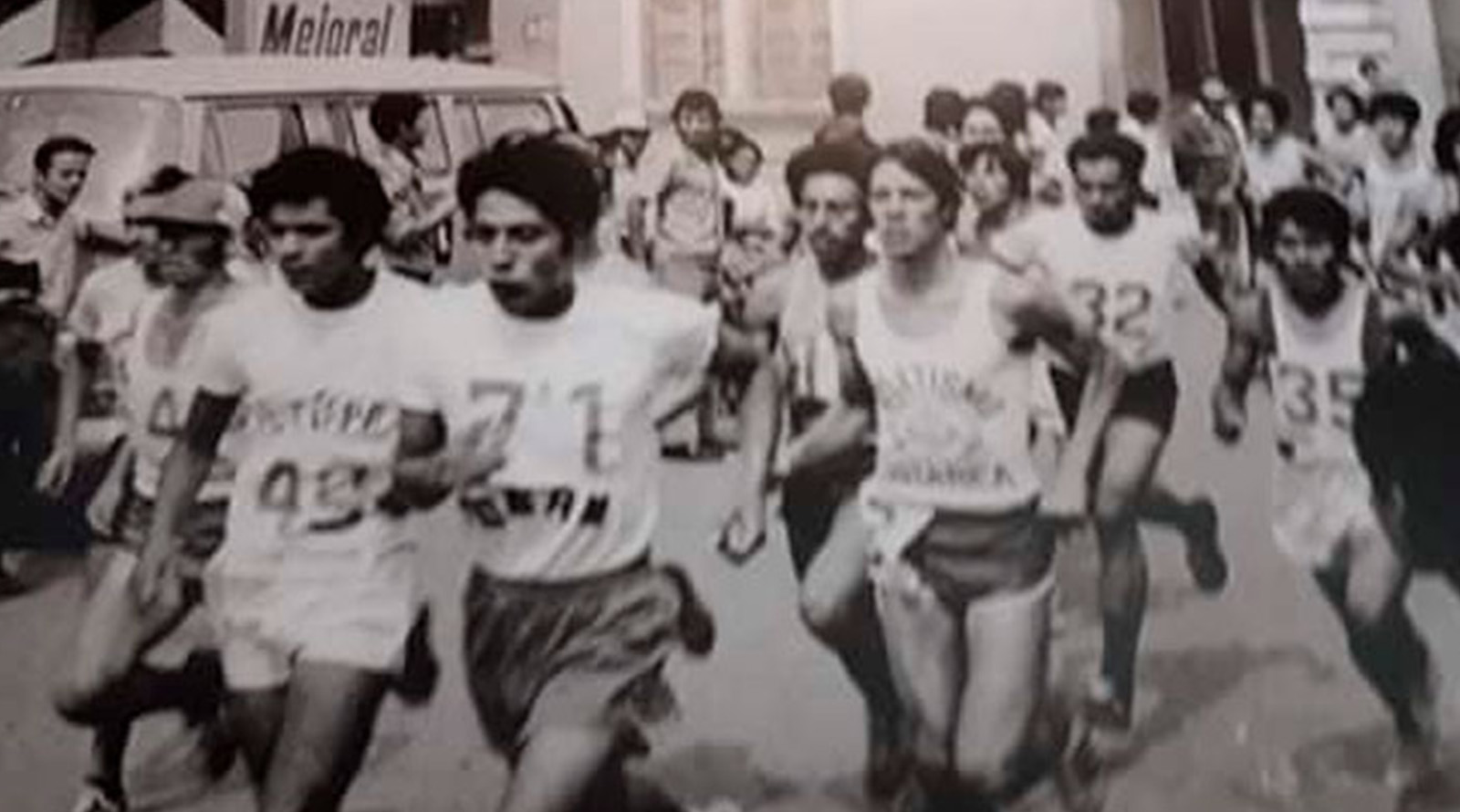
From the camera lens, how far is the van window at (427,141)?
45.9 inches

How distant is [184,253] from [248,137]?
87mm

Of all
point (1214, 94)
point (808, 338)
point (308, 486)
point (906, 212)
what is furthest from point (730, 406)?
point (1214, 94)

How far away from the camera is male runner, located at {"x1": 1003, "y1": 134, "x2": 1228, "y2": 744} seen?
3.80 ft

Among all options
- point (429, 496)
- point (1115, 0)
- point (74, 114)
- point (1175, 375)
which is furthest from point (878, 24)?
point (74, 114)

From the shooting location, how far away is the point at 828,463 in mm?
1154

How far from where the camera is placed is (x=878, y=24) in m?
1.18

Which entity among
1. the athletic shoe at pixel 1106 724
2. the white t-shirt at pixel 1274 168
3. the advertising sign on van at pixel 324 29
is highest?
the advertising sign on van at pixel 324 29

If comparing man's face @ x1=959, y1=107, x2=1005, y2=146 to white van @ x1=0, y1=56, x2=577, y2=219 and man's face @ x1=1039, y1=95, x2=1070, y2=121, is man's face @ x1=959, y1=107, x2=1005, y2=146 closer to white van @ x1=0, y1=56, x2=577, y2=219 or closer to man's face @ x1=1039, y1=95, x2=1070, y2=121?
man's face @ x1=1039, y1=95, x2=1070, y2=121

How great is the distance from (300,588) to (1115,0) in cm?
65

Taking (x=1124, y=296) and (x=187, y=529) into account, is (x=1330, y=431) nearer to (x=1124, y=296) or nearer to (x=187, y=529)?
(x=1124, y=296)

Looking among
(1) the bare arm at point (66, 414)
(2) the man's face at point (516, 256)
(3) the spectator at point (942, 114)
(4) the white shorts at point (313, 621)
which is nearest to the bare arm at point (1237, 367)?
(3) the spectator at point (942, 114)

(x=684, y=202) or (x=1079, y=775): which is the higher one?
(x=684, y=202)

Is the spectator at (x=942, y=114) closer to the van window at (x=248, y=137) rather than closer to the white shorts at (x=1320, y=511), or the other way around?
the white shorts at (x=1320, y=511)

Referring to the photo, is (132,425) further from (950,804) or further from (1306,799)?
(1306,799)
